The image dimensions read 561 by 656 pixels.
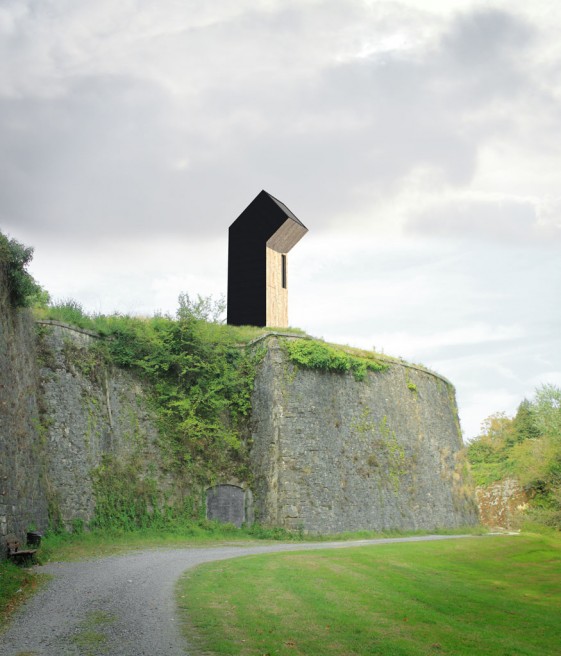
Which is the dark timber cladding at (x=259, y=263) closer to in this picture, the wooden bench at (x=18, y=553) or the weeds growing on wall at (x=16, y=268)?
the weeds growing on wall at (x=16, y=268)

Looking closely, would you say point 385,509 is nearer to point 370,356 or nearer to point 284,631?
point 370,356

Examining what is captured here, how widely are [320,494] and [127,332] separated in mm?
10057

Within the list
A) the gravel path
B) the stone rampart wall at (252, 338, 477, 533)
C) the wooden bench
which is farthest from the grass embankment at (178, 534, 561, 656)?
the stone rampart wall at (252, 338, 477, 533)

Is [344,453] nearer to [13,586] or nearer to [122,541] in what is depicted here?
[122,541]

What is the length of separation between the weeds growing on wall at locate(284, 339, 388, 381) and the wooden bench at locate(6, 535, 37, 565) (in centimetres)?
1494

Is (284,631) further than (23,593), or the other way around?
(23,593)

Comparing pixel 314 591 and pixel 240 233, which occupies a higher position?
pixel 240 233

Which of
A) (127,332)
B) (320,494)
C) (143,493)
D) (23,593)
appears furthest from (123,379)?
(23,593)

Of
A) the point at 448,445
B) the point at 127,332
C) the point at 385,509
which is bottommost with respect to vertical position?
the point at 385,509

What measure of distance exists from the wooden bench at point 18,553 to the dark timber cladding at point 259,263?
19781 millimetres

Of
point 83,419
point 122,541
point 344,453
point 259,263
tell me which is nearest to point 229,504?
point 344,453

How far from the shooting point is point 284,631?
428 inches

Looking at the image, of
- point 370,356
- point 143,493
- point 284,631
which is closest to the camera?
point 284,631

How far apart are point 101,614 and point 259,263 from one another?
1016 inches
